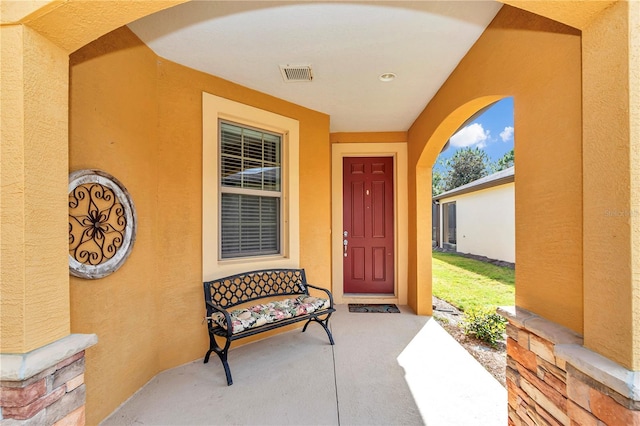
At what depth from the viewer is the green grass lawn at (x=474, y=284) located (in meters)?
4.70

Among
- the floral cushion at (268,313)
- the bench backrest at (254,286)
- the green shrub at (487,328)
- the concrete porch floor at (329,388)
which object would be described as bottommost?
the concrete porch floor at (329,388)

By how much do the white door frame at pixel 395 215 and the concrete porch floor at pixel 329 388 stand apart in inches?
56.3

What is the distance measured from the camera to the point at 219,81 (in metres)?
2.92

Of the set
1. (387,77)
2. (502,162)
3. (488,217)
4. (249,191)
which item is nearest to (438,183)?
(502,162)

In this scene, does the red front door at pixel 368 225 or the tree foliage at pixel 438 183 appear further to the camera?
the tree foliage at pixel 438 183

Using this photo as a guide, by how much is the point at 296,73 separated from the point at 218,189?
144 cm

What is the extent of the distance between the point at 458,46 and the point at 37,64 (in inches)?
108

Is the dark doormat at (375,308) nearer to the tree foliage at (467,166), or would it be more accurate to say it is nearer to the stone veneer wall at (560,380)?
the stone veneer wall at (560,380)

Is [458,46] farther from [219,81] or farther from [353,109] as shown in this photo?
[219,81]

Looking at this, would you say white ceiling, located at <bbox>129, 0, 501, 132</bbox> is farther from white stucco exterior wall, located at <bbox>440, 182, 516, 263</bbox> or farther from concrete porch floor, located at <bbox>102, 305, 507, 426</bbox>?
white stucco exterior wall, located at <bbox>440, 182, 516, 263</bbox>

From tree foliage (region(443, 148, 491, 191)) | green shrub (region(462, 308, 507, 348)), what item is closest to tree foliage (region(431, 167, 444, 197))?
tree foliage (region(443, 148, 491, 191))

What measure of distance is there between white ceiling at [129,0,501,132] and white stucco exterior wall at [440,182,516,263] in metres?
6.44

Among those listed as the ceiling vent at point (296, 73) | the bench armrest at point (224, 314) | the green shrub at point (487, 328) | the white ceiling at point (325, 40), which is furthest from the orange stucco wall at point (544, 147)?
the bench armrest at point (224, 314)

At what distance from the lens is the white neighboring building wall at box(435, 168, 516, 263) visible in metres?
8.12
